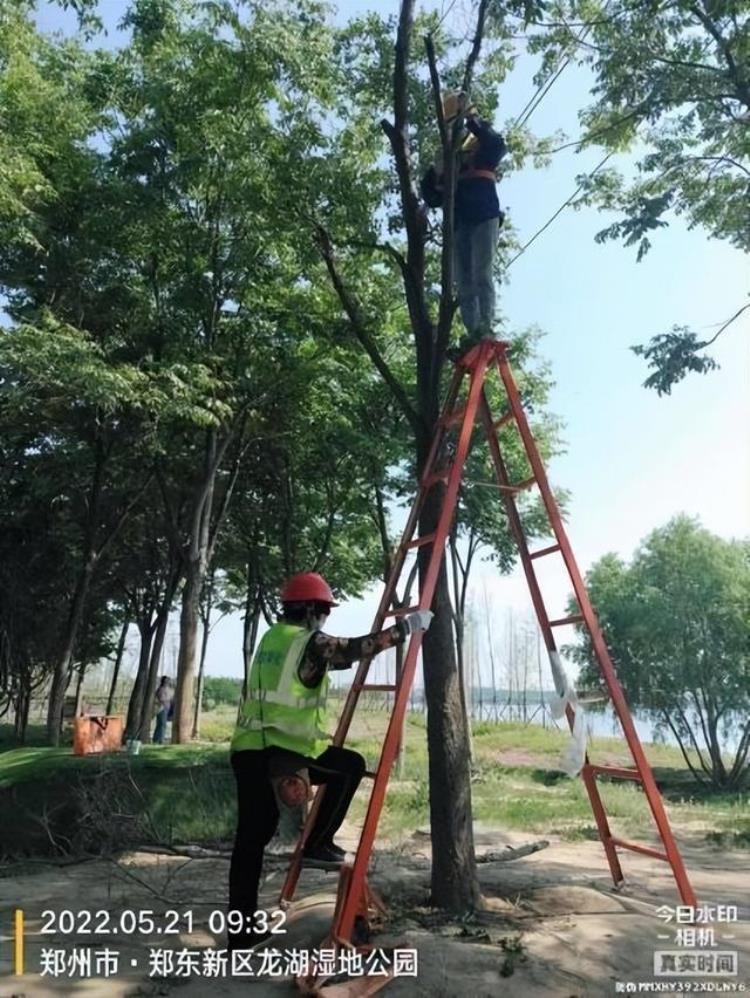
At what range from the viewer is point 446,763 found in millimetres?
5219

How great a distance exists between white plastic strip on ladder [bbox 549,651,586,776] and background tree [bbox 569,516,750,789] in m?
13.0

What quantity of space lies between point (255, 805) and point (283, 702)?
61cm

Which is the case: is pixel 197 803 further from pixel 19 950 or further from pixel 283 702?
pixel 283 702

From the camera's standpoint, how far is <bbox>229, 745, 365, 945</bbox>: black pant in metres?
4.28

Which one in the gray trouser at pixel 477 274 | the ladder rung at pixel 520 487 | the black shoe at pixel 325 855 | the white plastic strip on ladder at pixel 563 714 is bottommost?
the black shoe at pixel 325 855

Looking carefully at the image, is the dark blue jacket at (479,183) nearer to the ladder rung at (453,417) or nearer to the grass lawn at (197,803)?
the ladder rung at (453,417)

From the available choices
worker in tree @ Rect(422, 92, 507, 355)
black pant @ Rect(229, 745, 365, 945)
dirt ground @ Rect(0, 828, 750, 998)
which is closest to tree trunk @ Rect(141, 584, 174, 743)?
dirt ground @ Rect(0, 828, 750, 998)

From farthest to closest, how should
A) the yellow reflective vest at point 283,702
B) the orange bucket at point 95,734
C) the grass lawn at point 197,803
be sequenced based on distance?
the orange bucket at point 95,734, the grass lawn at point 197,803, the yellow reflective vest at point 283,702

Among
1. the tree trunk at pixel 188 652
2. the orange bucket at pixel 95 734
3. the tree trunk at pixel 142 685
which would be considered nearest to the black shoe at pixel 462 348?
the orange bucket at pixel 95 734

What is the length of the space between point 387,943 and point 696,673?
47.9 feet

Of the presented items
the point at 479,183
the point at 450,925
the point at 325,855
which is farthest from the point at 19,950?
the point at 479,183

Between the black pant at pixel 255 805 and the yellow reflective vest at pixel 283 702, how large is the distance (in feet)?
0.31

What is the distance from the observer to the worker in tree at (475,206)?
18.5 ft

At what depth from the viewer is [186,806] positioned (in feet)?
25.3
